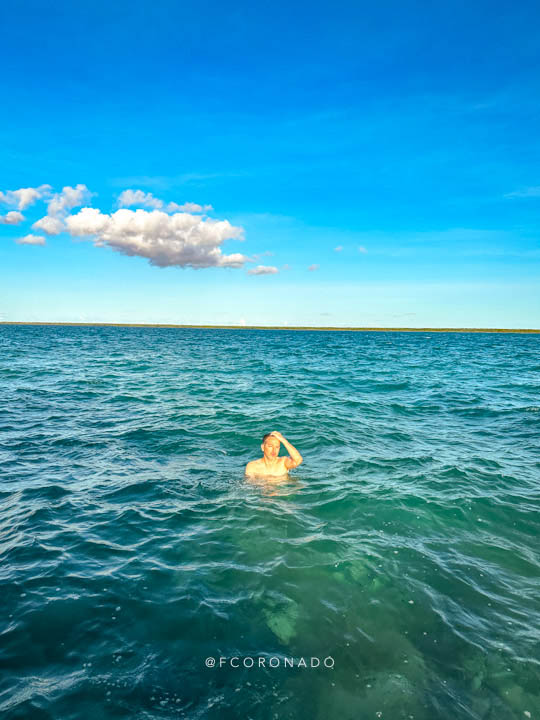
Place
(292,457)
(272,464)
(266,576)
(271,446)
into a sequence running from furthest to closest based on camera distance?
(272,464)
(292,457)
(271,446)
(266,576)

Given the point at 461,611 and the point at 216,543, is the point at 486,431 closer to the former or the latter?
the point at 461,611

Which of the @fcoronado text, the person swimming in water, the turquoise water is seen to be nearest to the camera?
the turquoise water

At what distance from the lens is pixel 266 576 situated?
21.4 feet

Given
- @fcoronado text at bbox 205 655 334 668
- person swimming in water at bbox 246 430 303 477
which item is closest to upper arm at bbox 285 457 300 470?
person swimming in water at bbox 246 430 303 477

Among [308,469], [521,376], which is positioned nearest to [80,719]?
[308,469]

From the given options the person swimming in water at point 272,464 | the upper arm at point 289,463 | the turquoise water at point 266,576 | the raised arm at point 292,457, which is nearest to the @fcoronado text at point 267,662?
the turquoise water at point 266,576

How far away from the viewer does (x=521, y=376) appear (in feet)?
109

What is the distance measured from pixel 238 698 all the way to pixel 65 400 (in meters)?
19.4

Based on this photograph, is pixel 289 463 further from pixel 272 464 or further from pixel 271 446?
pixel 271 446

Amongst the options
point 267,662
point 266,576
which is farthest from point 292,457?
point 267,662

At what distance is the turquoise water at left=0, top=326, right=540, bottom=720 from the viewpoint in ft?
14.5

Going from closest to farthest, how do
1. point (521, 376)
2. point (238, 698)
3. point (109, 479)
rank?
1. point (238, 698)
2. point (109, 479)
3. point (521, 376)

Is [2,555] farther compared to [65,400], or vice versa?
[65,400]

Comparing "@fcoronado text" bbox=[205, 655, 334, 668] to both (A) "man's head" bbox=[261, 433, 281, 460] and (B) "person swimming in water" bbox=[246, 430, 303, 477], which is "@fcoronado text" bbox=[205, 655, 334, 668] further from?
(B) "person swimming in water" bbox=[246, 430, 303, 477]
